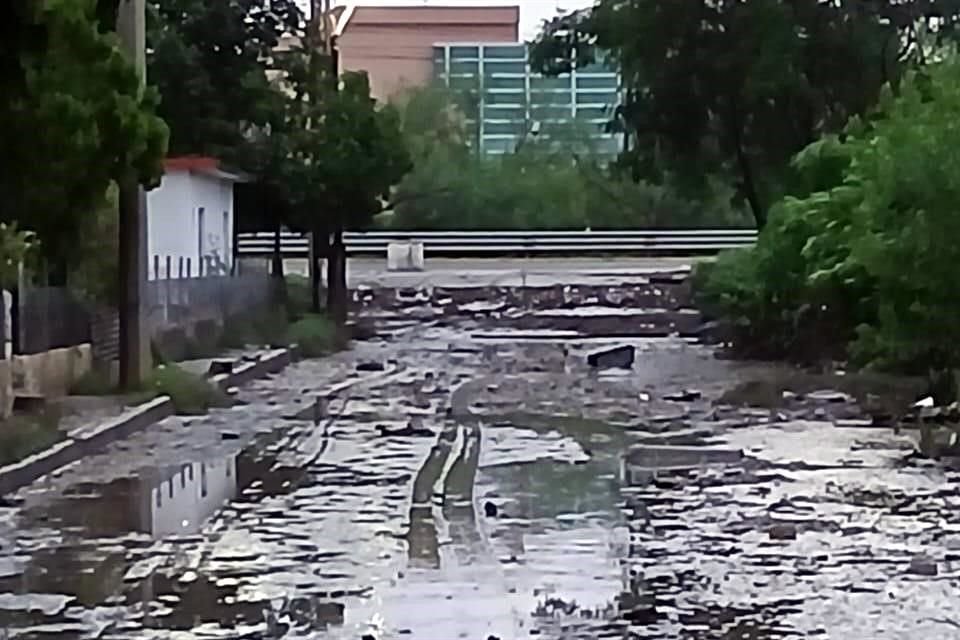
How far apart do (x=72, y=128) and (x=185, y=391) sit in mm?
11231

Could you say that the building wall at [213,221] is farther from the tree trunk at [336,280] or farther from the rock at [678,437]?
the rock at [678,437]

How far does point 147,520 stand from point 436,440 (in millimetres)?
7098

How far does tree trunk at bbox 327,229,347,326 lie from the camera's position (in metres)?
51.5

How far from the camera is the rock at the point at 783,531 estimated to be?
15.7 m

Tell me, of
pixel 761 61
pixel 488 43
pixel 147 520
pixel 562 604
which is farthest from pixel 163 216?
pixel 488 43

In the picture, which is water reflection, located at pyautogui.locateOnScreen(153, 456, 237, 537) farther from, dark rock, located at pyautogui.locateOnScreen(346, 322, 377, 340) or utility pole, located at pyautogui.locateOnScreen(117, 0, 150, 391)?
dark rock, located at pyautogui.locateOnScreen(346, 322, 377, 340)

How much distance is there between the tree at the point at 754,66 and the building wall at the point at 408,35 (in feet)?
207

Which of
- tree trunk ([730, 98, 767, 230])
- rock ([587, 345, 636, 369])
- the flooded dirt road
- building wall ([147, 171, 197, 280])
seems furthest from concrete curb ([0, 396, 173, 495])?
tree trunk ([730, 98, 767, 230])

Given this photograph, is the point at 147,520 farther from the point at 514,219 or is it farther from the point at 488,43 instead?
the point at 488,43

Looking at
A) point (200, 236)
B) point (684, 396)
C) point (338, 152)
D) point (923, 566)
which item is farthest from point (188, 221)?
point (923, 566)

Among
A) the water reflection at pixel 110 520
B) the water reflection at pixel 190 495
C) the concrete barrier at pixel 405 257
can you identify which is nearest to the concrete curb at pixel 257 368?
the water reflection at pixel 190 495

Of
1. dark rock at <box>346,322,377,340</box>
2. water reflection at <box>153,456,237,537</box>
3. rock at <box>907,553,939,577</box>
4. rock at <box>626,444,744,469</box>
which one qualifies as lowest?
dark rock at <box>346,322,377,340</box>

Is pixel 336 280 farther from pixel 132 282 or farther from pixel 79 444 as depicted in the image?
pixel 79 444

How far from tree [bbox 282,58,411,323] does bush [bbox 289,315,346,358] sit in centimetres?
278
